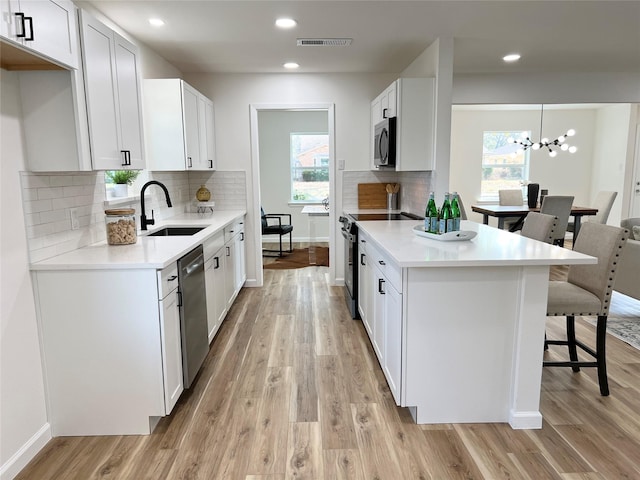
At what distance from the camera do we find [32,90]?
6.70ft

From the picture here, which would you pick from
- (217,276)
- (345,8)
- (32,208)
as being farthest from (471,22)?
(32,208)

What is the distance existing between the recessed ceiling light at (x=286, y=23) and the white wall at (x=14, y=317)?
180 centimetres

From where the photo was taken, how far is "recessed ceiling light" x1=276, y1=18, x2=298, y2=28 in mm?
3099

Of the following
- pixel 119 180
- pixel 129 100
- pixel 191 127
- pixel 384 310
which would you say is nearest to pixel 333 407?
pixel 384 310

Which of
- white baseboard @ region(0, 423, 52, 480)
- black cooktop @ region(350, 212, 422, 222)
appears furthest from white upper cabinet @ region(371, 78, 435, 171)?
white baseboard @ region(0, 423, 52, 480)

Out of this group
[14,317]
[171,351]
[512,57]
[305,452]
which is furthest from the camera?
[512,57]

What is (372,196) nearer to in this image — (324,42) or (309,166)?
(324,42)

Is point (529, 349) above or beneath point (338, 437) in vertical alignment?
above

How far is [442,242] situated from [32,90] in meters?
2.31

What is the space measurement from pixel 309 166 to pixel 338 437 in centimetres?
635

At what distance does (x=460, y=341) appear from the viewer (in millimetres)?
2254

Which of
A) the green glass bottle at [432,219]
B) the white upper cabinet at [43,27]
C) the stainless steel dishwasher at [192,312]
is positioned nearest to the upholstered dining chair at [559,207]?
the green glass bottle at [432,219]

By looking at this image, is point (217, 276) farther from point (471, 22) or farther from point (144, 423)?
point (471, 22)

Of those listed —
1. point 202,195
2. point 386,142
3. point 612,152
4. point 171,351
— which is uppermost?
point 612,152
